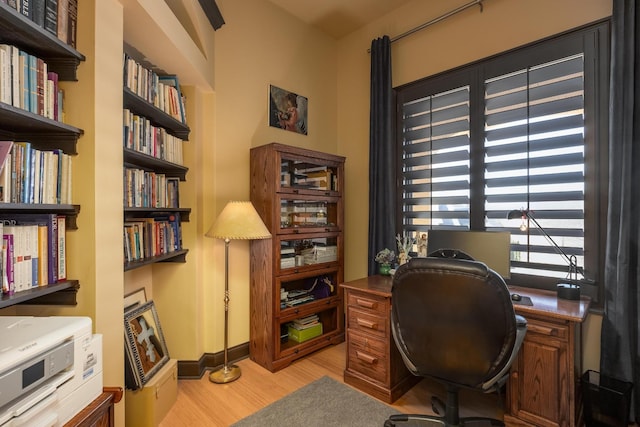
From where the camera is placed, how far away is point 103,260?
4.80 ft

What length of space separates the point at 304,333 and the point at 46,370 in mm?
2079

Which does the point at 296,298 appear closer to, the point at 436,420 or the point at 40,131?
the point at 436,420

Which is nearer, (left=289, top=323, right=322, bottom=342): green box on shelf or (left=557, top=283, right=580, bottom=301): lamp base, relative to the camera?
(left=557, top=283, right=580, bottom=301): lamp base

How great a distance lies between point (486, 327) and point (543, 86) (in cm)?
188

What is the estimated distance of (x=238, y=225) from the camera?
2.18 metres

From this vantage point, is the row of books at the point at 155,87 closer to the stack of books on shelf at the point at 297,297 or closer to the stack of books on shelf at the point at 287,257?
the stack of books on shelf at the point at 287,257

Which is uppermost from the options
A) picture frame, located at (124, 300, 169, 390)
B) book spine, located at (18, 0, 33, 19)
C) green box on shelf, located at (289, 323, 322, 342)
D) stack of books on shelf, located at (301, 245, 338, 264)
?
book spine, located at (18, 0, 33, 19)

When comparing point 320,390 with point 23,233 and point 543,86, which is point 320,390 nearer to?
point 23,233

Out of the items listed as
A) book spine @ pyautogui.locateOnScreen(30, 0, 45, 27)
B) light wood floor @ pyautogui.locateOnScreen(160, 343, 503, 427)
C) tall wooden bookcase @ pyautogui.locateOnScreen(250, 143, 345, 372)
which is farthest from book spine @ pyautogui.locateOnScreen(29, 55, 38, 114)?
light wood floor @ pyautogui.locateOnScreen(160, 343, 503, 427)

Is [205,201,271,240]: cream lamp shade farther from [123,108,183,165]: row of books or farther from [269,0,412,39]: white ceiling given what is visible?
[269,0,412,39]: white ceiling

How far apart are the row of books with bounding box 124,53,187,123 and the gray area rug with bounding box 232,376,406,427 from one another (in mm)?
2127

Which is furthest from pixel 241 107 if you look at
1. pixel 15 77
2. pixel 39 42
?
pixel 15 77

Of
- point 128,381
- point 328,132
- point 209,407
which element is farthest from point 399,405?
point 328,132

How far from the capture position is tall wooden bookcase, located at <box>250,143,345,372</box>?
255 centimetres
